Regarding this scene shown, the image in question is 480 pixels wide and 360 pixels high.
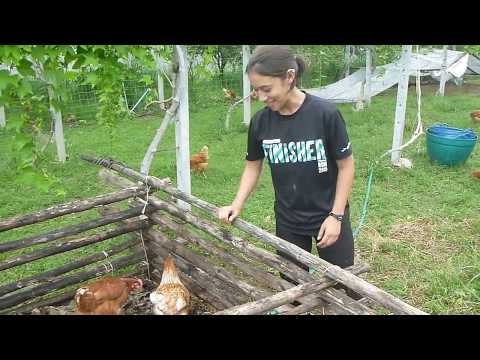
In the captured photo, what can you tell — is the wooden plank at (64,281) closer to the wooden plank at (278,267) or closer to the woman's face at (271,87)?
the wooden plank at (278,267)

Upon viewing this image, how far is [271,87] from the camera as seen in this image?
81.8 inches

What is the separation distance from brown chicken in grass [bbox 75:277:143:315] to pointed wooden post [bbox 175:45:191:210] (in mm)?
1453

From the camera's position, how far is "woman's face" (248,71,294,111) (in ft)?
6.77

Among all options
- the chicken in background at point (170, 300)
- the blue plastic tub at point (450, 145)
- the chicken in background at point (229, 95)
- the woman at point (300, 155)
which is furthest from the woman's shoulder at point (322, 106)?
the chicken in background at point (229, 95)

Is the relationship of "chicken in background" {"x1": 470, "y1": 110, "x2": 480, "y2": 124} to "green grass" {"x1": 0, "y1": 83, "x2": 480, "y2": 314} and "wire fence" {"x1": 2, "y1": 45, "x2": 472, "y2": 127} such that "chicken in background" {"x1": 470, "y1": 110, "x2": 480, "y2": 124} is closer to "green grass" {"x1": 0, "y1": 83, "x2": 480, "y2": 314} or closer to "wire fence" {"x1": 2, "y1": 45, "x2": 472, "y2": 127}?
"green grass" {"x1": 0, "y1": 83, "x2": 480, "y2": 314}

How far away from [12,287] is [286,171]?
1.79 m

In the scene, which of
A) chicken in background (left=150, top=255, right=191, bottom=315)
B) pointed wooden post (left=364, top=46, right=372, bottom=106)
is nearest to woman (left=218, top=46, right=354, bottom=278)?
chicken in background (left=150, top=255, right=191, bottom=315)

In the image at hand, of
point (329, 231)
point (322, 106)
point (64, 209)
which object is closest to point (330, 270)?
point (329, 231)

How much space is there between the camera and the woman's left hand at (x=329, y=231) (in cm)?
224

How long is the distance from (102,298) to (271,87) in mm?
1527

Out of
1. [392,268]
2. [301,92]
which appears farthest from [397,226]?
[301,92]

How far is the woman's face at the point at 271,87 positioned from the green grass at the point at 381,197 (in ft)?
6.65

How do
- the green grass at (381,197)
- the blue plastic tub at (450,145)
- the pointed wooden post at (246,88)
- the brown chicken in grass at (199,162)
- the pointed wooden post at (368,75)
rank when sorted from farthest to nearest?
the pointed wooden post at (368,75) < the pointed wooden post at (246,88) < the blue plastic tub at (450,145) < the brown chicken in grass at (199,162) < the green grass at (381,197)

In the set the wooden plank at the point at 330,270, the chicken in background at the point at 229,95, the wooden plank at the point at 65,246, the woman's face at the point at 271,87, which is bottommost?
the wooden plank at the point at 65,246
